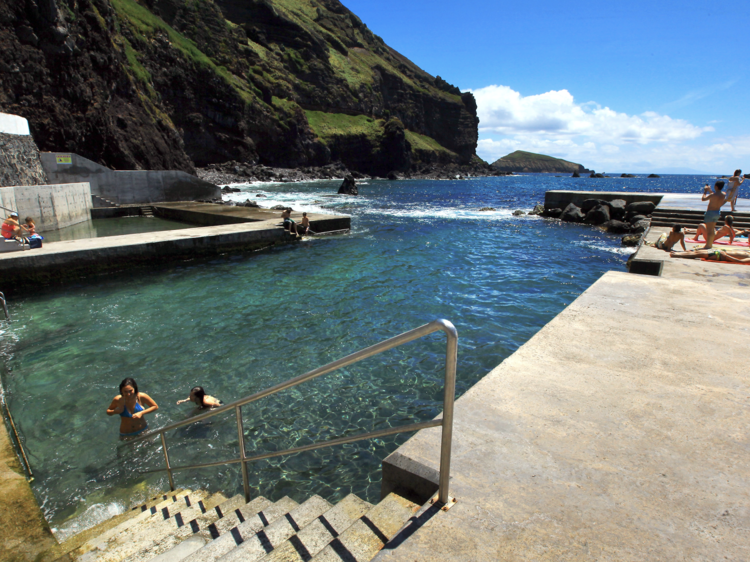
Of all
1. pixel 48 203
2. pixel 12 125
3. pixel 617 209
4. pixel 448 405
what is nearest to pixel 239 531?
pixel 448 405

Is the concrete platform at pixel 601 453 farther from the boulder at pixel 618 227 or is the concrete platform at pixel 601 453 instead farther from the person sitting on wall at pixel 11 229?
the boulder at pixel 618 227

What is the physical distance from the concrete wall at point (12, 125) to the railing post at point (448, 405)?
22.8 m

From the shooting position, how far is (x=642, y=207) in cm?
2333

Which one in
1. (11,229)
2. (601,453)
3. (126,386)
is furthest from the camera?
(11,229)

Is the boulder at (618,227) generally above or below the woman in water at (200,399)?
above

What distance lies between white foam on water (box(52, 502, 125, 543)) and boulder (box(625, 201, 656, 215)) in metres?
26.9

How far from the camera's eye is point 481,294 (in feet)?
35.8

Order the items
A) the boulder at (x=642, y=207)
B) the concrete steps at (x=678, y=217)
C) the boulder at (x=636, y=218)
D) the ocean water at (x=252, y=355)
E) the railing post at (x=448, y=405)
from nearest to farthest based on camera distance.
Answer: the railing post at (x=448, y=405), the ocean water at (x=252, y=355), the concrete steps at (x=678, y=217), the boulder at (x=636, y=218), the boulder at (x=642, y=207)

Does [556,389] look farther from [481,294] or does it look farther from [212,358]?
[481,294]

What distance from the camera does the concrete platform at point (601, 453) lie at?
2.04 meters

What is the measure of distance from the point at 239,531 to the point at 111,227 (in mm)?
19950

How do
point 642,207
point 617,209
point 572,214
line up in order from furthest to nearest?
point 572,214, point 617,209, point 642,207

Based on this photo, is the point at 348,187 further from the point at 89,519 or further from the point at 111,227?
the point at 89,519

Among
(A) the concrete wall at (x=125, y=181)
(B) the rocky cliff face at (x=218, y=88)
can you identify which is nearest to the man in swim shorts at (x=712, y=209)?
(A) the concrete wall at (x=125, y=181)
